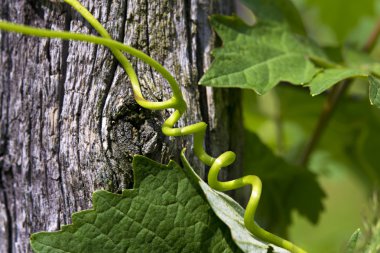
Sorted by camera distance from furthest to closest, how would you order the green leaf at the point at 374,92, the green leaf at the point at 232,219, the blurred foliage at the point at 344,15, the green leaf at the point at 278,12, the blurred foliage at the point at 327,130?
the blurred foliage at the point at 344,15
the blurred foliage at the point at 327,130
the green leaf at the point at 278,12
the green leaf at the point at 374,92
the green leaf at the point at 232,219

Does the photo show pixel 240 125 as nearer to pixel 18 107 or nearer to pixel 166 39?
pixel 166 39

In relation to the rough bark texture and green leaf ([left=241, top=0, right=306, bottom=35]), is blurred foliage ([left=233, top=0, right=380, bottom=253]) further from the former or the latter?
the rough bark texture

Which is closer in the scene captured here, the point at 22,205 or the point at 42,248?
the point at 42,248

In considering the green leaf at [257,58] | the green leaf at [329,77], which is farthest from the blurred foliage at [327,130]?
the green leaf at [329,77]

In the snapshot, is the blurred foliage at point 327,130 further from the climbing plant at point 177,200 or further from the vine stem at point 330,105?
the climbing plant at point 177,200

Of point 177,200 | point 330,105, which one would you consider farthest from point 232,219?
point 330,105

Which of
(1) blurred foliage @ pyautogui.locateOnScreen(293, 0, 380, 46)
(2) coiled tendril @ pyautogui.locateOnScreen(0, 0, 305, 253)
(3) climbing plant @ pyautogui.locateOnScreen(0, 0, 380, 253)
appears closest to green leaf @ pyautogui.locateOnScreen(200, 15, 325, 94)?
(3) climbing plant @ pyautogui.locateOnScreen(0, 0, 380, 253)

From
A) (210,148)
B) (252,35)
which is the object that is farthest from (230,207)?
(252,35)
